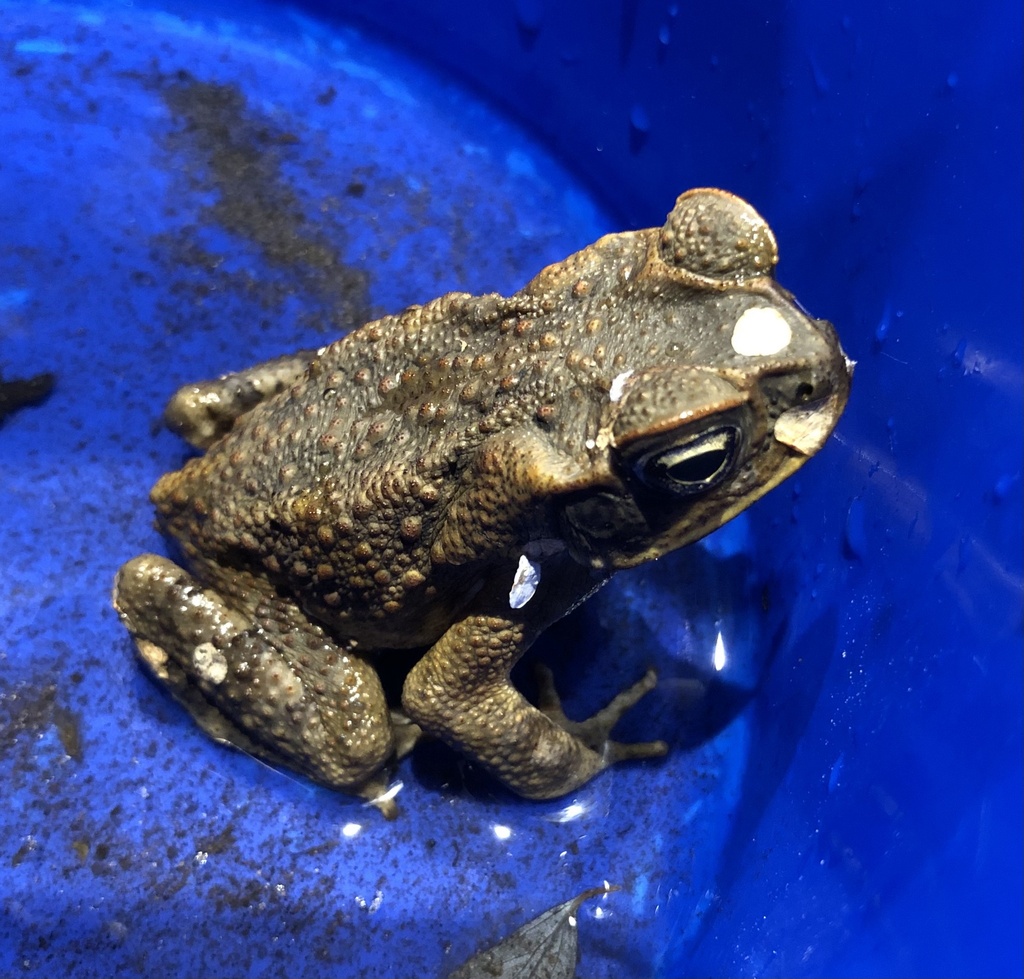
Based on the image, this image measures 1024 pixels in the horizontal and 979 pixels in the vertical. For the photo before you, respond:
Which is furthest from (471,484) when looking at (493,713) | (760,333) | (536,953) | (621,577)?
(536,953)

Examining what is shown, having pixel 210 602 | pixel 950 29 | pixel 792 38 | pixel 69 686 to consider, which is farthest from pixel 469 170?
pixel 69 686

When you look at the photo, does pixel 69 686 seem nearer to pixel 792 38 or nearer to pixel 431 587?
pixel 431 587

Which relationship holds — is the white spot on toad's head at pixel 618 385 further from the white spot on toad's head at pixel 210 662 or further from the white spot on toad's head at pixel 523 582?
the white spot on toad's head at pixel 210 662

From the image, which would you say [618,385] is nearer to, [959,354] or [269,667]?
[959,354]

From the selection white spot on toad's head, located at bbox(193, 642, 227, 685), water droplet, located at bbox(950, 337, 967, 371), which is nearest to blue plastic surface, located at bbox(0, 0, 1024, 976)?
water droplet, located at bbox(950, 337, 967, 371)

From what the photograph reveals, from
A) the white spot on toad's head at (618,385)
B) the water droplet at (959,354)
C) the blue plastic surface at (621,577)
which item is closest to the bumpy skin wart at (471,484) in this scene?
the white spot on toad's head at (618,385)

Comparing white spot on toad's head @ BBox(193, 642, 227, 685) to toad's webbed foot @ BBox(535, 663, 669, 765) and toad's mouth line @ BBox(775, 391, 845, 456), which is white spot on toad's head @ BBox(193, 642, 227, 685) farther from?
toad's mouth line @ BBox(775, 391, 845, 456)

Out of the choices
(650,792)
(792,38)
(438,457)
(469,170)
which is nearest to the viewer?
(438,457)
